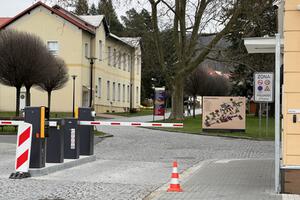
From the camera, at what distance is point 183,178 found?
39.4 feet

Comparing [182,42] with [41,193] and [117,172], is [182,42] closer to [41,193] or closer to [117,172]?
[117,172]

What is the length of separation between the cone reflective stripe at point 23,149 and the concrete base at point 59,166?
1.01 ft

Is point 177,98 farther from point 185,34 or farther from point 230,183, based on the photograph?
point 230,183

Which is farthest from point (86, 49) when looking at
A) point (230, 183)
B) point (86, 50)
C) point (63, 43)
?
point (230, 183)

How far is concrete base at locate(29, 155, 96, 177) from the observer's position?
11.8m

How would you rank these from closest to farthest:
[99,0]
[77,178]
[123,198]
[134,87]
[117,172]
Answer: [123,198], [77,178], [117,172], [99,0], [134,87]

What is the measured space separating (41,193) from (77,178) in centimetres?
206

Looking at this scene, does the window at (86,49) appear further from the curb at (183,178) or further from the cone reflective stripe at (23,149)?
the cone reflective stripe at (23,149)

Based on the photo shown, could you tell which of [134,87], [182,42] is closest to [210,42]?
[182,42]

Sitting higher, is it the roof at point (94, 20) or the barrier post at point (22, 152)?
the roof at point (94, 20)

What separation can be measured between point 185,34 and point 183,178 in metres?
29.7

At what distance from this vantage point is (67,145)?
14.2 meters

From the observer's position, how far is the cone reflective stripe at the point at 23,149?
454 inches

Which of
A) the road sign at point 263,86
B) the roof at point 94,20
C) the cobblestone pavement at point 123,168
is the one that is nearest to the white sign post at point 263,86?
the road sign at point 263,86
